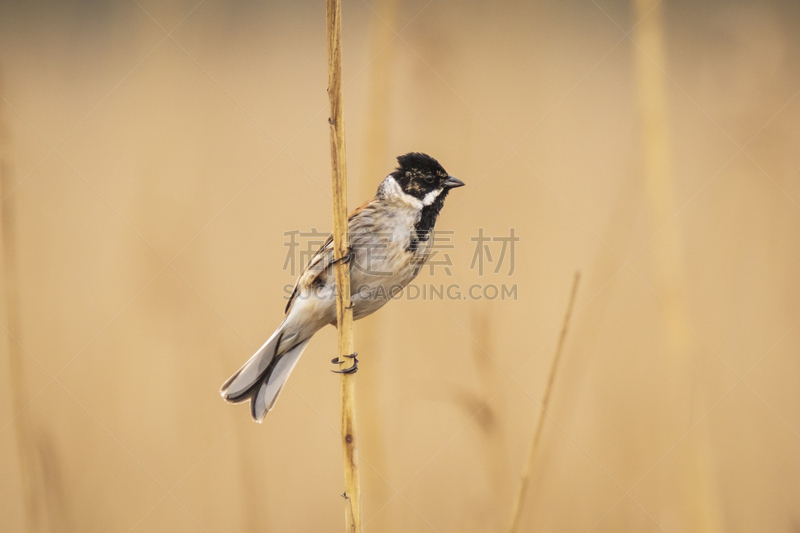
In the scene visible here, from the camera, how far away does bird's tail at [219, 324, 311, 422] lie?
228 cm

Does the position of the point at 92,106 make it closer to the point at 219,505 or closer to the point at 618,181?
the point at 219,505

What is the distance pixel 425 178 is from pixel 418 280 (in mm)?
564

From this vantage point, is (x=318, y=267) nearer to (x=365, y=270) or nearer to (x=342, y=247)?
(x=365, y=270)

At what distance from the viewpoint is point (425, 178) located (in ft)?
8.50

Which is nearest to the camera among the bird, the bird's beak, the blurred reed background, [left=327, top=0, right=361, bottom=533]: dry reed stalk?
[left=327, top=0, right=361, bottom=533]: dry reed stalk

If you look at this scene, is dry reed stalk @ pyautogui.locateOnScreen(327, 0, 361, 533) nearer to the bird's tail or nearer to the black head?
the bird's tail

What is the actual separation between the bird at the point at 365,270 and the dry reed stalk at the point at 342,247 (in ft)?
1.90

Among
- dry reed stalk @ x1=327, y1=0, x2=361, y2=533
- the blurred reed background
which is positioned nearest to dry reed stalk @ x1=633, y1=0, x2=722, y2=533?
the blurred reed background

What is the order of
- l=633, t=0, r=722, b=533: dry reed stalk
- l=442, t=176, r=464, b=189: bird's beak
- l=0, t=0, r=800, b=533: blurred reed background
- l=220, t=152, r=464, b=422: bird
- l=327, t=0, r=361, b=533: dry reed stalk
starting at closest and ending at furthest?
l=327, t=0, r=361, b=533: dry reed stalk, l=633, t=0, r=722, b=533: dry reed stalk, l=0, t=0, r=800, b=533: blurred reed background, l=220, t=152, r=464, b=422: bird, l=442, t=176, r=464, b=189: bird's beak

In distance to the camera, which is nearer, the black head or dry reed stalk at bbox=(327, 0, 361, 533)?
dry reed stalk at bbox=(327, 0, 361, 533)

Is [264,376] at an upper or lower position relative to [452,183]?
lower

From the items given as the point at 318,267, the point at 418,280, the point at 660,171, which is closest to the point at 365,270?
the point at 318,267

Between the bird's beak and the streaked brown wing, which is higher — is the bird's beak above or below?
above

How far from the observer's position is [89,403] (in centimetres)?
272
